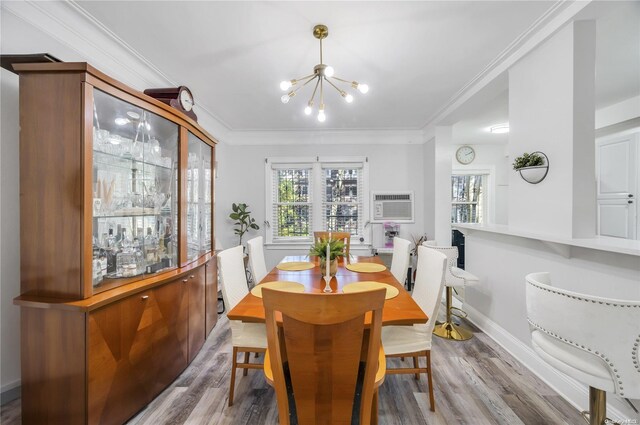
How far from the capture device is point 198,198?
264 cm

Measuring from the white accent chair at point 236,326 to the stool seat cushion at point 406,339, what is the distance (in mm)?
786

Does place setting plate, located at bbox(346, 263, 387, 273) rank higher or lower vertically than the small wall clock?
lower

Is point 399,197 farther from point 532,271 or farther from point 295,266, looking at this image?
point 295,266

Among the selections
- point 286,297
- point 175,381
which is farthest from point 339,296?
point 175,381

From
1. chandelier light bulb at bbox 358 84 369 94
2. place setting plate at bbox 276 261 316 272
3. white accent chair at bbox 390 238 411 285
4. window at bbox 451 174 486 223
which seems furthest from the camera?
window at bbox 451 174 486 223

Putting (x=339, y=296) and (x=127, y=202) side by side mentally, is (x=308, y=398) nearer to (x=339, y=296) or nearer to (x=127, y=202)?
(x=339, y=296)

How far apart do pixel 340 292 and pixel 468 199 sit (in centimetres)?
504

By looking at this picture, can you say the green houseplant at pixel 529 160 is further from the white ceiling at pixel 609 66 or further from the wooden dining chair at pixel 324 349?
the wooden dining chair at pixel 324 349

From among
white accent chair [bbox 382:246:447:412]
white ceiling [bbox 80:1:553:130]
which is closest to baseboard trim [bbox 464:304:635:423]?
white accent chair [bbox 382:246:447:412]

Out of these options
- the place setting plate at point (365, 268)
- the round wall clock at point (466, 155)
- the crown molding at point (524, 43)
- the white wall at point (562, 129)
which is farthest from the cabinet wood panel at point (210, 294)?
the round wall clock at point (466, 155)

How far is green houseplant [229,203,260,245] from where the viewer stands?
4215 millimetres

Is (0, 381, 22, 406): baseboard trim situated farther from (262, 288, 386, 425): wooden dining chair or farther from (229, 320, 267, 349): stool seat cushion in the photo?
(262, 288, 386, 425): wooden dining chair

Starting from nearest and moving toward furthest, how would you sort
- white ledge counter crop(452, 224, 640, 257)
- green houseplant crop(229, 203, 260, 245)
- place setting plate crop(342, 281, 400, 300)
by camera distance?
white ledge counter crop(452, 224, 640, 257) < place setting plate crop(342, 281, 400, 300) < green houseplant crop(229, 203, 260, 245)

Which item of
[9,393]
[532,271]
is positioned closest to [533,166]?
[532,271]
